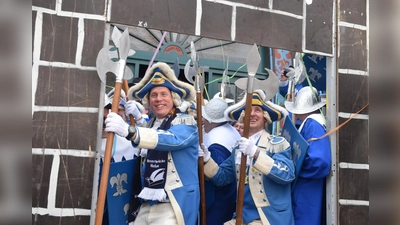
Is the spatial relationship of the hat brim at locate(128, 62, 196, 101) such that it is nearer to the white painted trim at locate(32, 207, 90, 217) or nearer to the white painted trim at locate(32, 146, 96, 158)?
the white painted trim at locate(32, 146, 96, 158)

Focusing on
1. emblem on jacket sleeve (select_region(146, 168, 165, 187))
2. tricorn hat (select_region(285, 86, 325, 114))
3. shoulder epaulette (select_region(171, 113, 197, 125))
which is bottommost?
emblem on jacket sleeve (select_region(146, 168, 165, 187))

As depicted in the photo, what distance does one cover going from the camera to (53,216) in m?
2.82

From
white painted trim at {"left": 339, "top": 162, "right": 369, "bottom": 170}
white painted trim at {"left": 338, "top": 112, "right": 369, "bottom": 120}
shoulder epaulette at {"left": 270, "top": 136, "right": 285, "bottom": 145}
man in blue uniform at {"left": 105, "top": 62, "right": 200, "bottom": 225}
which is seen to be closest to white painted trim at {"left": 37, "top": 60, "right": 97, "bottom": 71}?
man in blue uniform at {"left": 105, "top": 62, "right": 200, "bottom": 225}

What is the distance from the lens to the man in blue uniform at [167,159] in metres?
3.03

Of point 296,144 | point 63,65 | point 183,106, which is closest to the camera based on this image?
point 63,65

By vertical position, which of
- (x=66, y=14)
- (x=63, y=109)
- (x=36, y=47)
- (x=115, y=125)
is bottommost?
(x=115, y=125)

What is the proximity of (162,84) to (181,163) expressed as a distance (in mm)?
679

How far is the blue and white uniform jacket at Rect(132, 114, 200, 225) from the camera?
9.91ft

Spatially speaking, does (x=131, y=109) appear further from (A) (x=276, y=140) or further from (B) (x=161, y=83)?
(A) (x=276, y=140)

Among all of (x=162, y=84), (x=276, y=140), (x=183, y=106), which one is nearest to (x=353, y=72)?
(x=276, y=140)

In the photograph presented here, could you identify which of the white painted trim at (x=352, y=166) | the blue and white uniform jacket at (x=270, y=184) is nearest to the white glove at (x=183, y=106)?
the blue and white uniform jacket at (x=270, y=184)

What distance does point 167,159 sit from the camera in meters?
3.19
